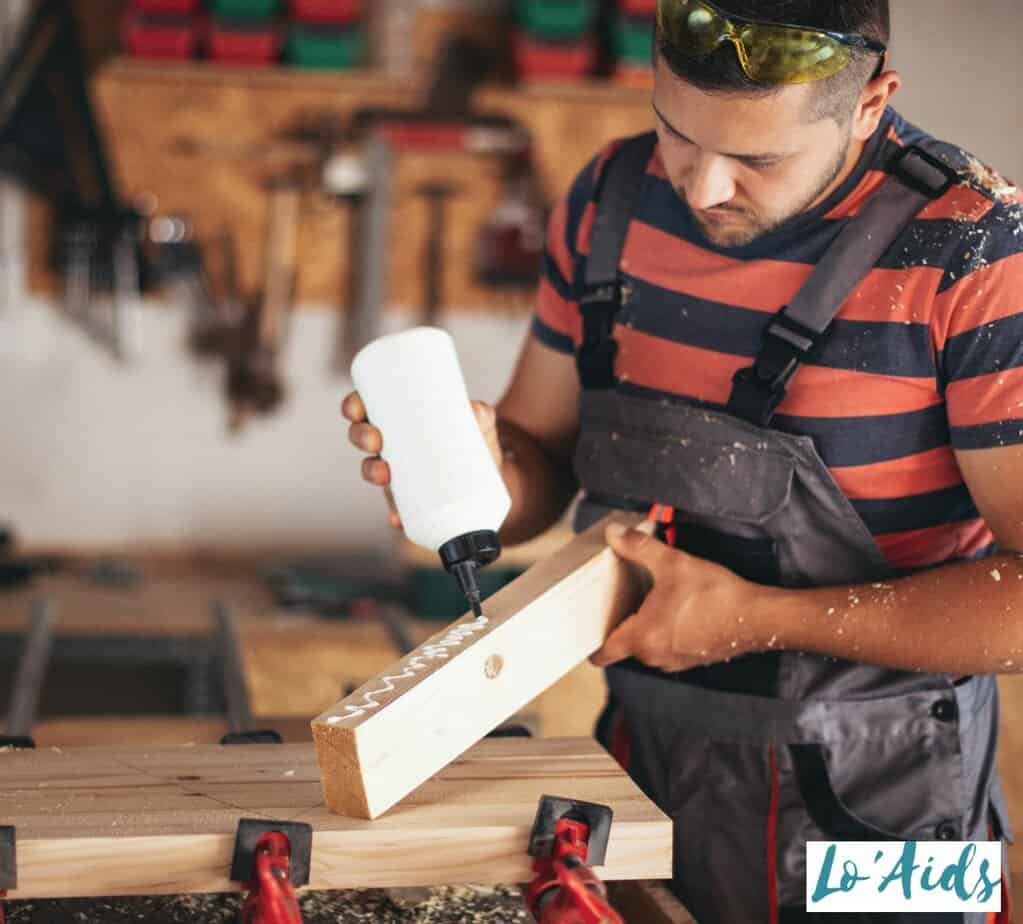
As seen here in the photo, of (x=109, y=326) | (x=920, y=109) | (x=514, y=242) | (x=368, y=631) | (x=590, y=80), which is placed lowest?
(x=368, y=631)

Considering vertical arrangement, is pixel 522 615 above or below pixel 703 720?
above

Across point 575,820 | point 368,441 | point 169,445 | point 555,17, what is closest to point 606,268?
point 368,441

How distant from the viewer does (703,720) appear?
1.61 m

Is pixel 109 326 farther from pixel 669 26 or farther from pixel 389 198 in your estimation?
pixel 669 26

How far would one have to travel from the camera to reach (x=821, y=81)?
54.5 inches

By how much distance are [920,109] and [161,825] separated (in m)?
1.68

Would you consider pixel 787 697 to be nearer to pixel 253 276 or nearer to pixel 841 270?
pixel 841 270

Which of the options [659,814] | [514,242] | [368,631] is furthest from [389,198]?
[659,814]

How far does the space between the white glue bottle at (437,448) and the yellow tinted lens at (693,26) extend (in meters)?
0.38

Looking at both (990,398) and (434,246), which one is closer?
(990,398)

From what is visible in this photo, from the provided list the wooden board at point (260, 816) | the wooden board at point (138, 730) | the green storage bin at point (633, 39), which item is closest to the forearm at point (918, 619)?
the wooden board at point (260, 816)

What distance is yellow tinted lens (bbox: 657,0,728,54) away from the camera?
1.36 metres

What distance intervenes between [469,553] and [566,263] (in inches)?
23.2

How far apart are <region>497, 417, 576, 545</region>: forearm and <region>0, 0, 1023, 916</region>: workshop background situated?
1.72 meters
